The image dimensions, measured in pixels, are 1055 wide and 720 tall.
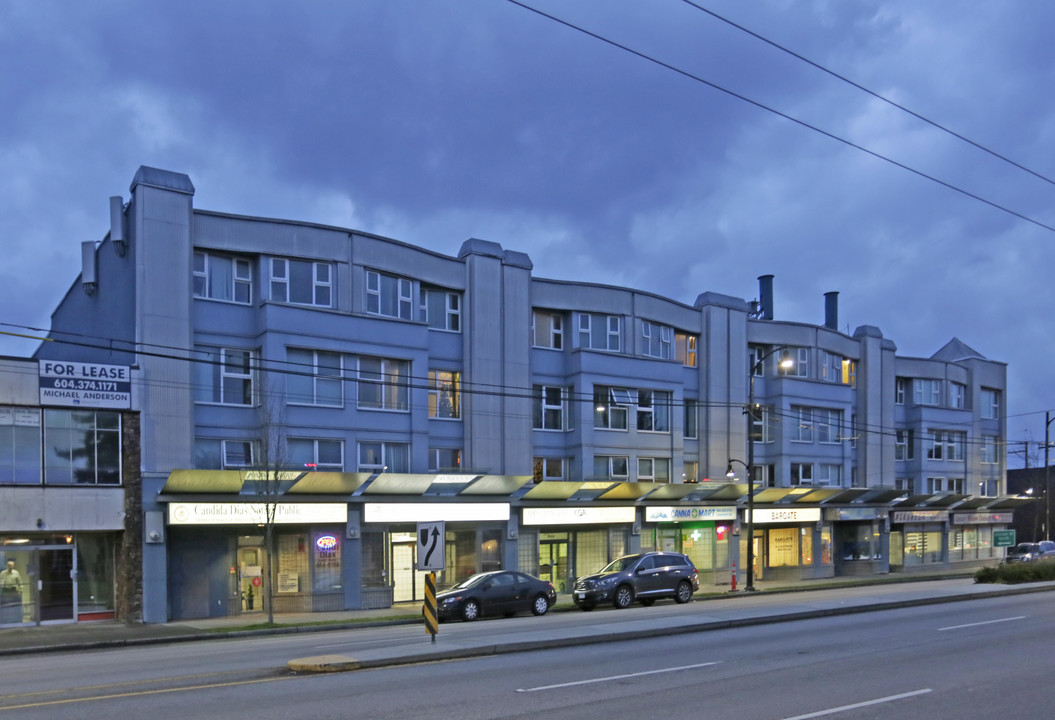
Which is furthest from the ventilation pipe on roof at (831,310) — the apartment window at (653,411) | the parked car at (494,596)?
the parked car at (494,596)

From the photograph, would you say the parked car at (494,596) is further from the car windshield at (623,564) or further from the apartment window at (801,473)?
the apartment window at (801,473)

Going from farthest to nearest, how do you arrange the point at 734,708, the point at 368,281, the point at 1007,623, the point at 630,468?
the point at 630,468
the point at 368,281
the point at 1007,623
the point at 734,708

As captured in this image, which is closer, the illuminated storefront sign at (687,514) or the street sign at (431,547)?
the street sign at (431,547)

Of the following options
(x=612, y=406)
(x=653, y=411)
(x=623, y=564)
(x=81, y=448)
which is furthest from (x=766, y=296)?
(x=81, y=448)

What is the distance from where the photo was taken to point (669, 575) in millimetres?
30219

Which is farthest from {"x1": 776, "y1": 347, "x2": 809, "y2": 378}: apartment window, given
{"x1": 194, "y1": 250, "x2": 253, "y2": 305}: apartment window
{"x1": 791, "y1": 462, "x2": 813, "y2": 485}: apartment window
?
{"x1": 194, "y1": 250, "x2": 253, "y2": 305}: apartment window

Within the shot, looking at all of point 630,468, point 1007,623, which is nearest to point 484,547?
point 630,468

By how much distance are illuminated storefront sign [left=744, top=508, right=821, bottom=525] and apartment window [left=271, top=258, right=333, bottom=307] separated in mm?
22347

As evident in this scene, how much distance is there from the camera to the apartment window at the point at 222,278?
98.7ft

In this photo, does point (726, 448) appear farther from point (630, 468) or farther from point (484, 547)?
point (484, 547)

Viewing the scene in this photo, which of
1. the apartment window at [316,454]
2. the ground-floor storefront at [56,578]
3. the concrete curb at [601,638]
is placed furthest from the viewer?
the apartment window at [316,454]

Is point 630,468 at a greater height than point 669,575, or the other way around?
point 630,468

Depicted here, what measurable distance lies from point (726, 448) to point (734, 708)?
110 ft

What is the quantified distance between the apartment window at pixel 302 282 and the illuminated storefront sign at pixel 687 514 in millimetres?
16276
